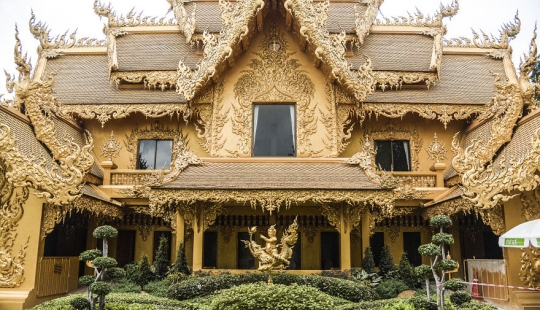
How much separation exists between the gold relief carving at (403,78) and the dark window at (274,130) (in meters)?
3.16

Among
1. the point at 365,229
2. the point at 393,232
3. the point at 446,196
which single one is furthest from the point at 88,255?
the point at 446,196

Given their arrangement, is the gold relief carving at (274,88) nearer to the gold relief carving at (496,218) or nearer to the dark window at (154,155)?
the dark window at (154,155)

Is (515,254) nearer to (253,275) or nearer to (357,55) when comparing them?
(253,275)

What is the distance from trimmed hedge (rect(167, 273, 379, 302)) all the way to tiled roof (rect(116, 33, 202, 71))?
7186mm

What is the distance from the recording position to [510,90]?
33.8 ft

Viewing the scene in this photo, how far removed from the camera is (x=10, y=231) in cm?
915

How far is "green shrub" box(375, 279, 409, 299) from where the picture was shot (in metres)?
9.55

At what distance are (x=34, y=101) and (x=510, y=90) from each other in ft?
36.0

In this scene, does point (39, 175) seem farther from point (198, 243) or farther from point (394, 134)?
point (394, 134)

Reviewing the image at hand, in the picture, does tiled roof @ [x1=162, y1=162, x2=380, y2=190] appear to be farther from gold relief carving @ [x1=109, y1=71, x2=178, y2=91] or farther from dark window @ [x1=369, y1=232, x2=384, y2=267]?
gold relief carving @ [x1=109, y1=71, x2=178, y2=91]

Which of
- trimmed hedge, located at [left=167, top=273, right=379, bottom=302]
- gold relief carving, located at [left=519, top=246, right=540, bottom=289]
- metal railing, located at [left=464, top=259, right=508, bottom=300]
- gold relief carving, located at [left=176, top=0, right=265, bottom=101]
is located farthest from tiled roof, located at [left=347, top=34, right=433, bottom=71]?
trimmed hedge, located at [left=167, top=273, right=379, bottom=302]

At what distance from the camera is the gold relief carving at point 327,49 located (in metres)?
11.5

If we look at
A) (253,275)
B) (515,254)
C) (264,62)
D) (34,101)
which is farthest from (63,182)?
(515,254)

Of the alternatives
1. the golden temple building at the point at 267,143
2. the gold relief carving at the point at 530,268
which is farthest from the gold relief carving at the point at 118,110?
the gold relief carving at the point at 530,268
